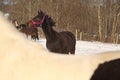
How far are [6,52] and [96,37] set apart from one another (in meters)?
30.0

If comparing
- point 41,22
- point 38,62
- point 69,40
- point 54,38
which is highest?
point 38,62

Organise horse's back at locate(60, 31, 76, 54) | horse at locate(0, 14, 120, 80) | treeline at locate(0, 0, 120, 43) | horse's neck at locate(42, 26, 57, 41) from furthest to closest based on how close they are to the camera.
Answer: treeline at locate(0, 0, 120, 43), horse's back at locate(60, 31, 76, 54), horse's neck at locate(42, 26, 57, 41), horse at locate(0, 14, 120, 80)

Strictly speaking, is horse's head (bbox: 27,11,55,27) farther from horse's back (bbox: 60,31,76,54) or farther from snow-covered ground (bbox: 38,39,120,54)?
snow-covered ground (bbox: 38,39,120,54)

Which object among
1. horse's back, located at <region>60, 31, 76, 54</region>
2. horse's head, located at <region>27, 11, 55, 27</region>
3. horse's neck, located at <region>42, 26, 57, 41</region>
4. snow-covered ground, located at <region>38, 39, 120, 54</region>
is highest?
horse's head, located at <region>27, 11, 55, 27</region>

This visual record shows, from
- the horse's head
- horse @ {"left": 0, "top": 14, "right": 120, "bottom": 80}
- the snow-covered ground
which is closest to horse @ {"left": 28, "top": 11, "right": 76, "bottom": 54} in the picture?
the horse's head

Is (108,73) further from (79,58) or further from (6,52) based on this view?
(6,52)

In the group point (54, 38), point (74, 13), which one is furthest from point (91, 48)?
point (74, 13)

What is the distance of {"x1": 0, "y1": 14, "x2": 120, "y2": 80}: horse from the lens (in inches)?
84.7

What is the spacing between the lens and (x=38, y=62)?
2223 mm

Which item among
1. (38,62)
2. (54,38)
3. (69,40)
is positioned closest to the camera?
(38,62)

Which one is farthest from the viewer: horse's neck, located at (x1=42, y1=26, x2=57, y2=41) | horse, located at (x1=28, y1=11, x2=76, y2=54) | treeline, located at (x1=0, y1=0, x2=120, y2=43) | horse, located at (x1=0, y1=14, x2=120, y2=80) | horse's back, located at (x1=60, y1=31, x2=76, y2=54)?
treeline, located at (x1=0, y1=0, x2=120, y2=43)

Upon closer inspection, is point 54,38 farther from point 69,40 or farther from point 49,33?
point 69,40

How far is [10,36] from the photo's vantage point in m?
2.41

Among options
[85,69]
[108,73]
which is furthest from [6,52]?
[108,73]
